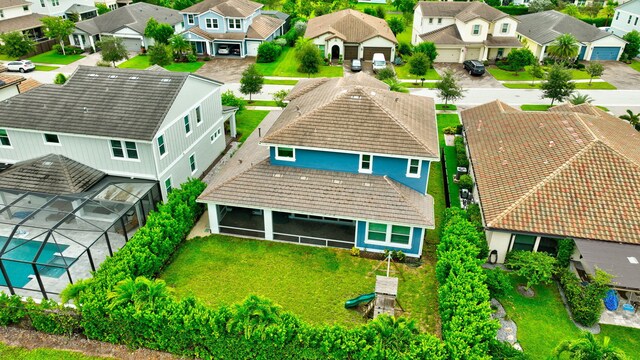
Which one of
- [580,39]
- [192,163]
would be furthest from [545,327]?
[580,39]

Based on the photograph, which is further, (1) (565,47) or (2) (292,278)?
(1) (565,47)

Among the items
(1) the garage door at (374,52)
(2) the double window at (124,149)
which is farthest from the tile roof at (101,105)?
(1) the garage door at (374,52)

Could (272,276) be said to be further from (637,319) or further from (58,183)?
(637,319)

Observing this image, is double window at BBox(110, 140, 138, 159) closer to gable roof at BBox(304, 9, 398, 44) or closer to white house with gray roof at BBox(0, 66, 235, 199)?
white house with gray roof at BBox(0, 66, 235, 199)

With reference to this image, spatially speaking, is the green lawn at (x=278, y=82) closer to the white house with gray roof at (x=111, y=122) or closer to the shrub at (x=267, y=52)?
the shrub at (x=267, y=52)

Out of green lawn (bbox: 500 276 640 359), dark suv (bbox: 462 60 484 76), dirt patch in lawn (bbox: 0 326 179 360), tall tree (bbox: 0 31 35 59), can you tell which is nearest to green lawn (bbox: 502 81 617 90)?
dark suv (bbox: 462 60 484 76)

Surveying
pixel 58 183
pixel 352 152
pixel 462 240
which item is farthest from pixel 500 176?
pixel 58 183

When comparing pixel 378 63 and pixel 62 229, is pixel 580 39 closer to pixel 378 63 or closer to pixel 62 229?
pixel 378 63
